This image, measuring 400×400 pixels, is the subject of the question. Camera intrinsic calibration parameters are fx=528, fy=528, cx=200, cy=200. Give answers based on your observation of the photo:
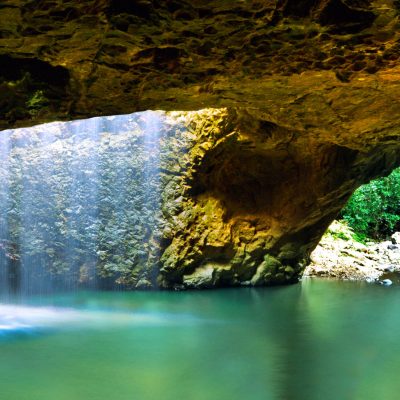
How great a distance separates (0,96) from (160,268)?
Result: 5.94 metres

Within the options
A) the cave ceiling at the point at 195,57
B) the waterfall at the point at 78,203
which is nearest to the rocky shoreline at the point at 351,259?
the waterfall at the point at 78,203

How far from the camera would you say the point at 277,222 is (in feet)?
32.7

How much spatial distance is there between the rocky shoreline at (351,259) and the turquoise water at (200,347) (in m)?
3.00

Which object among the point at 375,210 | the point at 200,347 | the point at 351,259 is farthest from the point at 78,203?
the point at 375,210

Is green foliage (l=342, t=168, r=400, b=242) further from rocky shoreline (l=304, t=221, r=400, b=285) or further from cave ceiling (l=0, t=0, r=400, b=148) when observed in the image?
cave ceiling (l=0, t=0, r=400, b=148)

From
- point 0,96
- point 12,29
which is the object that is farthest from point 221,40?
point 0,96

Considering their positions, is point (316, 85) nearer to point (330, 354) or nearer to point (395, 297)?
point (330, 354)

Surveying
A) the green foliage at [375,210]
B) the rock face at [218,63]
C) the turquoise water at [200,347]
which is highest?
the rock face at [218,63]

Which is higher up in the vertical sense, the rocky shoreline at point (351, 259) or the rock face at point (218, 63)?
the rock face at point (218, 63)

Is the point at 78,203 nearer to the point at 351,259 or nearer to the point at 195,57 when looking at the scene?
the point at 195,57

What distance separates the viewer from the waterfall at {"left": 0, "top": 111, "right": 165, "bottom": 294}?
31.5 ft

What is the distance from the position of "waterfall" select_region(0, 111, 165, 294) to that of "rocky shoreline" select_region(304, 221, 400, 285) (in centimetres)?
466

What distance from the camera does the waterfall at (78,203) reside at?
960 centimetres

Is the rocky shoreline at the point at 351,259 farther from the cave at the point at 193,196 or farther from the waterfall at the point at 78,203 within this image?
the waterfall at the point at 78,203
